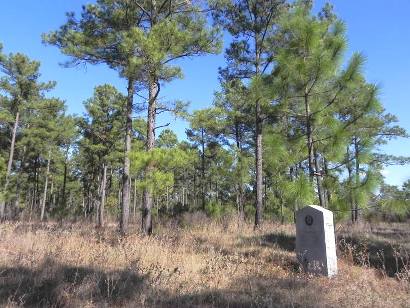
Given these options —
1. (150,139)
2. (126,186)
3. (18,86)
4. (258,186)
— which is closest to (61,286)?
(150,139)

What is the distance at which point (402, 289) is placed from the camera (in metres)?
6.45

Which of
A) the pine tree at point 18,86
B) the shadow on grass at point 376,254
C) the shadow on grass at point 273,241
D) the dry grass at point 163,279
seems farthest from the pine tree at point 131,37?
the pine tree at point 18,86

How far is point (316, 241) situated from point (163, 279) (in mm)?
3420

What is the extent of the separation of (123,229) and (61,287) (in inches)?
329

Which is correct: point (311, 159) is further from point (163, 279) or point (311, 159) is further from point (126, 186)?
point (126, 186)

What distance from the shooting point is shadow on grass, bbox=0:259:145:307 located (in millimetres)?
4824

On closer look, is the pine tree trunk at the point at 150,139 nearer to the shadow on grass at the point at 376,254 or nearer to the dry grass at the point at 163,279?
the dry grass at the point at 163,279

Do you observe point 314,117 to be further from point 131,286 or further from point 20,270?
point 20,270

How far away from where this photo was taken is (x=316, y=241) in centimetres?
811


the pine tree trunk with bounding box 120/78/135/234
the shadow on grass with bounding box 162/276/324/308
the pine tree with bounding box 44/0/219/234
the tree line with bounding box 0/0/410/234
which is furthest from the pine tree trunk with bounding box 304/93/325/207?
the pine tree trunk with bounding box 120/78/135/234

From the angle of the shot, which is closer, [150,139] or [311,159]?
[311,159]

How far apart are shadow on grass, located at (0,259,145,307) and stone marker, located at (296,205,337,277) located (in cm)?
361

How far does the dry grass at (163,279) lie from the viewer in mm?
5133

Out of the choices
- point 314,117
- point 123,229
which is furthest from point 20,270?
point 123,229
